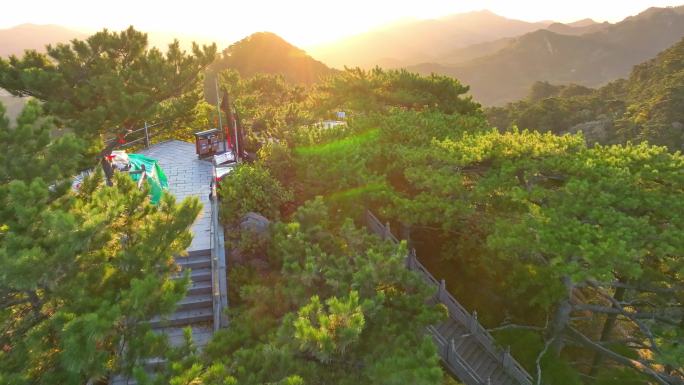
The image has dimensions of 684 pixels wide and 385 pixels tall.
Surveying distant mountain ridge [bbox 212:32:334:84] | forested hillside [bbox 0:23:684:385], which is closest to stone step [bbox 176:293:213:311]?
forested hillside [bbox 0:23:684:385]

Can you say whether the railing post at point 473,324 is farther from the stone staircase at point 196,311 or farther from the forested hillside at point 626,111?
the forested hillside at point 626,111

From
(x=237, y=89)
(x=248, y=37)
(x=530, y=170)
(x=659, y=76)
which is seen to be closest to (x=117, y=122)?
(x=530, y=170)

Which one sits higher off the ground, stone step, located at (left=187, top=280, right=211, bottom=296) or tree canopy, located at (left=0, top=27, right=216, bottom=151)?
tree canopy, located at (left=0, top=27, right=216, bottom=151)

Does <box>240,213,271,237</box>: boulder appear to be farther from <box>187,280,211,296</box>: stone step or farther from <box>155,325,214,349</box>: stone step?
<box>155,325,214,349</box>: stone step

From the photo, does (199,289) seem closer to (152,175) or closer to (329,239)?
(329,239)

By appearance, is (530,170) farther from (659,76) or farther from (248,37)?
(248,37)

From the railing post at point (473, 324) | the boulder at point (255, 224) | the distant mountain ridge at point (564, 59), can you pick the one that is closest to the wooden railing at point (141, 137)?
the boulder at point (255, 224)

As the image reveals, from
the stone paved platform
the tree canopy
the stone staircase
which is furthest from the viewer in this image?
the tree canopy
